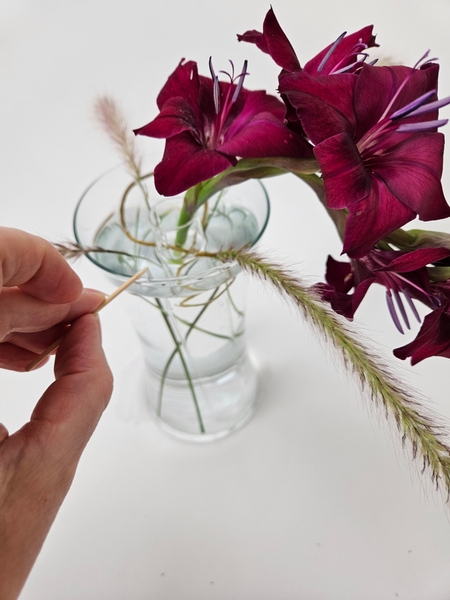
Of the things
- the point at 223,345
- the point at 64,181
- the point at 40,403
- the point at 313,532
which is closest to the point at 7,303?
the point at 40,403

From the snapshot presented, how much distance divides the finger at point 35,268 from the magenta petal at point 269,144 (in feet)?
0.43

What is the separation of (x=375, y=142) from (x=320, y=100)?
6cm

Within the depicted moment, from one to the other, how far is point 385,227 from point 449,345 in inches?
3.6

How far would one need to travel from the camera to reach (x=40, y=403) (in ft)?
1.45

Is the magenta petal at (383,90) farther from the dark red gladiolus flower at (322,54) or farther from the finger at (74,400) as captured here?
the finger at (74,400)

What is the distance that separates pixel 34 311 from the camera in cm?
52

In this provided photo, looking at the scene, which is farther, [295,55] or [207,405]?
[207,405]

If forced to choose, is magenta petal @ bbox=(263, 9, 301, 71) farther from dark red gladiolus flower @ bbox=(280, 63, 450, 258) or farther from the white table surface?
the white table surface

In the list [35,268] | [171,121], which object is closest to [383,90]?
[171,121]

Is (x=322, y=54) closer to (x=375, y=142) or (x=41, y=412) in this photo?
(x=375, y=142)

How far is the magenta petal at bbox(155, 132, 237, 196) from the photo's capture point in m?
Result: 0.41

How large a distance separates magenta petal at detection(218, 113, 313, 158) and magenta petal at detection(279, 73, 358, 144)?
4 centimetres

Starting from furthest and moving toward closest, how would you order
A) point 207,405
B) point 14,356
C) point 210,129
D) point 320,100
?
point 207,405, point 14,356, point 210,129, point 320,100

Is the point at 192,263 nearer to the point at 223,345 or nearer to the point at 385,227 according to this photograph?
the point at 223,345
